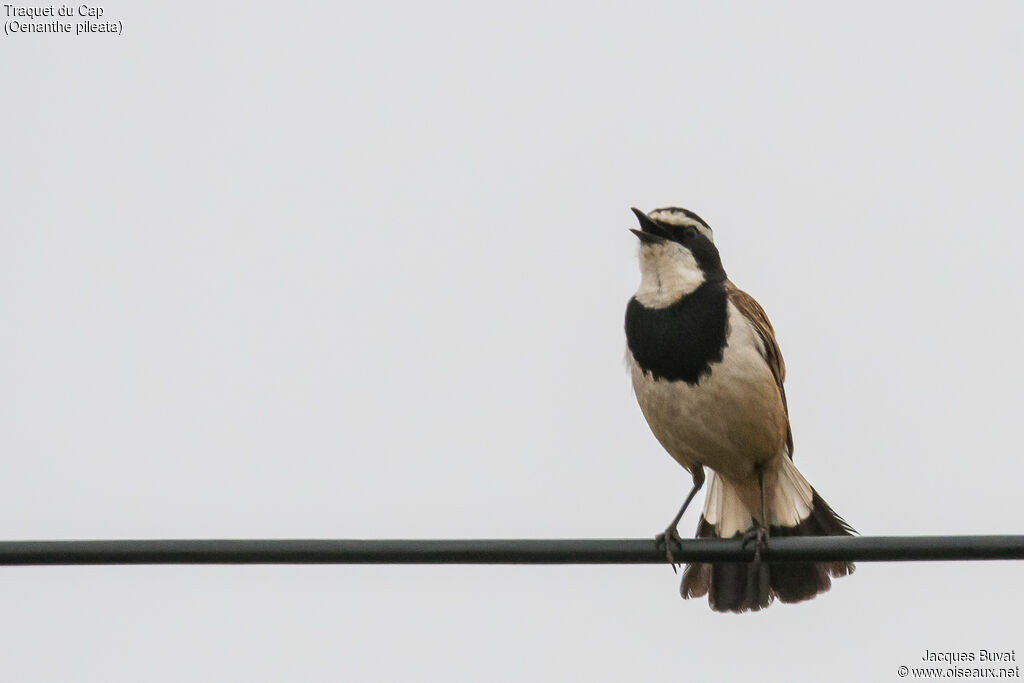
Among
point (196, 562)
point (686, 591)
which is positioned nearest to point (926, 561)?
point (196, 562)

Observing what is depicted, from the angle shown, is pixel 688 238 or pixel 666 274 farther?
pixel 688 238

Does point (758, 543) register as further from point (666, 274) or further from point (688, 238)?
point (688, 238)

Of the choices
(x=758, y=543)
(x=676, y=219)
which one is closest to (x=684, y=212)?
(x=676, y=219)

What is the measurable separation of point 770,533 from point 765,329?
138 centimetres

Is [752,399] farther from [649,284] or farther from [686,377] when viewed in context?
[649,284]

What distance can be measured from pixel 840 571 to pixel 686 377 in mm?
1579

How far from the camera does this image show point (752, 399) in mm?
8922

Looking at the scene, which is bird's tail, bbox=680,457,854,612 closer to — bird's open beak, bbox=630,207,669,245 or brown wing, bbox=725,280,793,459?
brown wing, bbox=725,280,793,459

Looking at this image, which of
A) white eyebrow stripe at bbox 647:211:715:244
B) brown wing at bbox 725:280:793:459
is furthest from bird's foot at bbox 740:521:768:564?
white eyebrow stripe at bbox 647:211:715:244

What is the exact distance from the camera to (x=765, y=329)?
9344 mm

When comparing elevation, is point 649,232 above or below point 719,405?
above

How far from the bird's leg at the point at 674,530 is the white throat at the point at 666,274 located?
115 centimetres

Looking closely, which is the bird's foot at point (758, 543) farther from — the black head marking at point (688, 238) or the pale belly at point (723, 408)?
the black head marking at point (688, 238)

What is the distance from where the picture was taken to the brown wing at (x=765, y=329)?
30.4 feet
